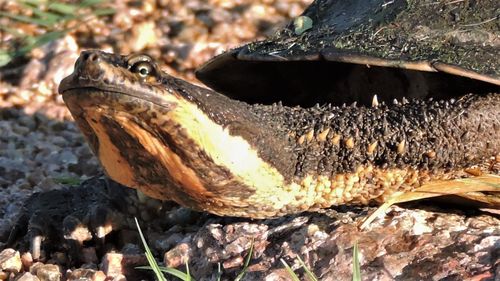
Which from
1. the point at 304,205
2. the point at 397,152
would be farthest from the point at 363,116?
the point at 304,205

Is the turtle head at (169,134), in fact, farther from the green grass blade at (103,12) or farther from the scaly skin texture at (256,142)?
the green grass blade at (103,12)

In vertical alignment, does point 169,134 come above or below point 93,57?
below

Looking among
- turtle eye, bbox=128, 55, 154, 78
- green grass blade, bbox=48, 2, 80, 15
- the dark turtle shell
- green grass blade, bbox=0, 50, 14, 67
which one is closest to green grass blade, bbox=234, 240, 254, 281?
turtle eye, bbox=128, 55, 154, 78

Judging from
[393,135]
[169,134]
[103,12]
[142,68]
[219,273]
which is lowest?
[219,273]

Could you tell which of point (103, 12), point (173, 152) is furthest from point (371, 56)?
point (103, 12)

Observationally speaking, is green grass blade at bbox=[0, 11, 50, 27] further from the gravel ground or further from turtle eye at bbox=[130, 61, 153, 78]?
turtle eye at bbox=[130, 61, 153, 78]

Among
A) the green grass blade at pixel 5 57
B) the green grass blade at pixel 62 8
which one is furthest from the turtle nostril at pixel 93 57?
the green grass blade at pixel 62 8

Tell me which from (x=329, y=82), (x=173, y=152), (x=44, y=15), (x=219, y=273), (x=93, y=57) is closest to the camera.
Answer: (x=93, y=57)

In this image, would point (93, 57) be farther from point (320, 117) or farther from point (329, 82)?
point (329, 82)
